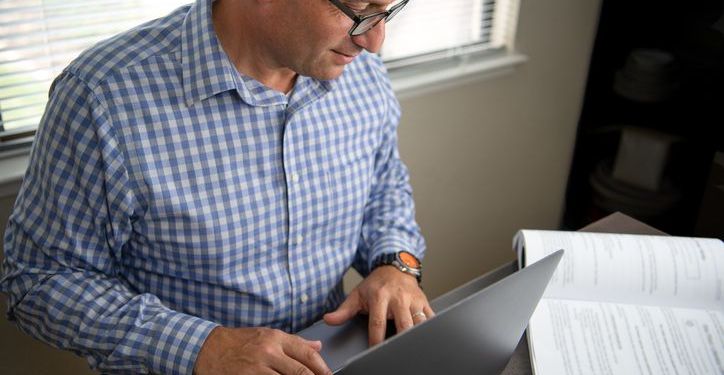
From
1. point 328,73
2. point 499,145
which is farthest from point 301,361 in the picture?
point 499,145

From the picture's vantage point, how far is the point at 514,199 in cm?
241

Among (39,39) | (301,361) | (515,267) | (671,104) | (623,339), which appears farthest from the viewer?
(671,104)

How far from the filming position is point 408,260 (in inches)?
48.0

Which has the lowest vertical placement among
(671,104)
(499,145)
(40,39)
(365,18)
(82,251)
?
(499,145)

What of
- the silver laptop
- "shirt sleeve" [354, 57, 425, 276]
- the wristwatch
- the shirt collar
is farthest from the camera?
"shirt sleeve" [354, 57, 425, 276]

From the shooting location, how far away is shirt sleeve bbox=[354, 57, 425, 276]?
1.29 meters

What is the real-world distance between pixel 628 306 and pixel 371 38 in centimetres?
59

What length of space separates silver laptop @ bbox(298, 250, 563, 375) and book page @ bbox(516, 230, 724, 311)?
0.22 m

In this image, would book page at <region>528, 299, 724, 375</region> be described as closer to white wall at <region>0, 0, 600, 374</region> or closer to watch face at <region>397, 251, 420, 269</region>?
watch face at <region>397, 251, 420, 269</region>

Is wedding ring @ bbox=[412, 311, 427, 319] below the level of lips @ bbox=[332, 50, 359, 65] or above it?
below

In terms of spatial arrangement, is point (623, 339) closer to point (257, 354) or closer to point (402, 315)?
point (402, 315)

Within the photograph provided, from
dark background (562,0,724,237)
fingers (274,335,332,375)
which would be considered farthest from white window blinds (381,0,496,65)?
fingers (274,335,332,375)

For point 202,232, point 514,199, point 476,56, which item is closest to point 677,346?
point 202,232

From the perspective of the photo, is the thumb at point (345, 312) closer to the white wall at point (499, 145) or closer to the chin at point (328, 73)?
the chin at point (328, 73)
